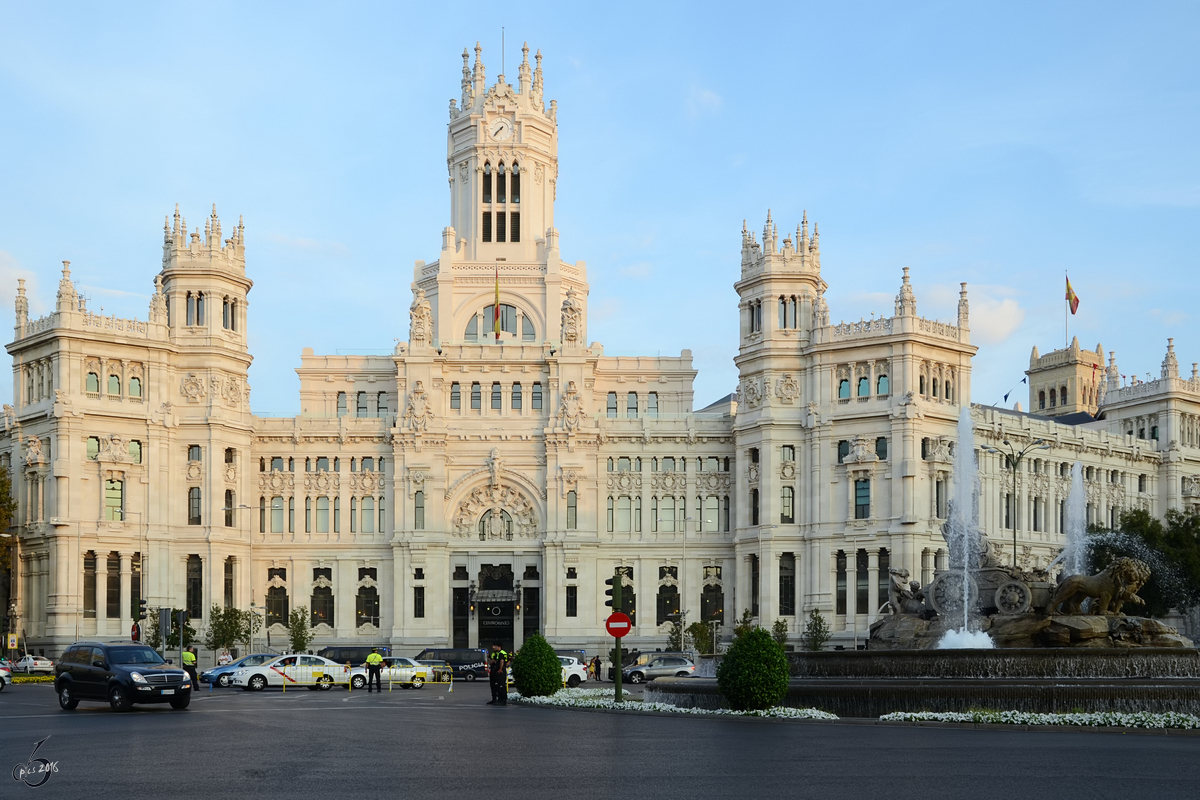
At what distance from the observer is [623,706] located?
44.4m

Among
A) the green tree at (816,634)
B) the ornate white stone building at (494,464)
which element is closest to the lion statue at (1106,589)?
the green tree at (816,634)

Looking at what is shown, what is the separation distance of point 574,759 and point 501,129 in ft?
328

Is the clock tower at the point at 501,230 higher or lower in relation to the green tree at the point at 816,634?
higher

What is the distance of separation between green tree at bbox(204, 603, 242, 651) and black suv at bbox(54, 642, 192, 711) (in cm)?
5203

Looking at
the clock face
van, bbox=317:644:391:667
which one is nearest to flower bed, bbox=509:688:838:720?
van, bbox=317:644:391:667

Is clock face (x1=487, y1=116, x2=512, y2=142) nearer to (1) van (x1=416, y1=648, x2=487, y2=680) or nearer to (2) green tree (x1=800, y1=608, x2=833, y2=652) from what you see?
(2) green tree (x1=800, y1=608, x2=833, y2=652)

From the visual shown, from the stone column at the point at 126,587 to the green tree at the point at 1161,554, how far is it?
63842 millimetres

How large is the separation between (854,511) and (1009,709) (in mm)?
67134

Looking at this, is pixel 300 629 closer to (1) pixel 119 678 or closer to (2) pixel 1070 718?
(1) pixel 119 678

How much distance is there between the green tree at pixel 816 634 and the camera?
3903 inches

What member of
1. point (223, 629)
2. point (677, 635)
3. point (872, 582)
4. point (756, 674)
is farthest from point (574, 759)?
point (872, 582)

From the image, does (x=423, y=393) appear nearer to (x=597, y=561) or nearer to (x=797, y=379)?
(x=597, y=561)

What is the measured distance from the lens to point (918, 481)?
102812mm

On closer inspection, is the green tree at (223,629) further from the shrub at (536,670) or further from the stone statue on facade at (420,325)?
the shrub at (536,670)
